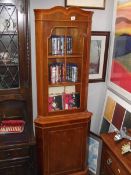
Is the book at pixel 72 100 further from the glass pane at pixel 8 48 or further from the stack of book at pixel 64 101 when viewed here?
the glass pane at pixel 8 48

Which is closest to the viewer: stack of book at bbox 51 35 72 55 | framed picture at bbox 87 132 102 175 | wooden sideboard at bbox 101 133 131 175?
wooden sideboard at bbox 101 133 131 175

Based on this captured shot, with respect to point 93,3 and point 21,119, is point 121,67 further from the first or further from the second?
point 21,119

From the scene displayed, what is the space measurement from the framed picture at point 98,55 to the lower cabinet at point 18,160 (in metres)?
1.19

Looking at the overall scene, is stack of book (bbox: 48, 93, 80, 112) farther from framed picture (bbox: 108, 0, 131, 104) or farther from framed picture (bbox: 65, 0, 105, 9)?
framed picture (bbox: 65, 0, 105, 9)

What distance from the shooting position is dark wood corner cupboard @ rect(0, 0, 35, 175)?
1.94 meters

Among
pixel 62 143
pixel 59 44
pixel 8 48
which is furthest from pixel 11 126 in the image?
pixel 59 44

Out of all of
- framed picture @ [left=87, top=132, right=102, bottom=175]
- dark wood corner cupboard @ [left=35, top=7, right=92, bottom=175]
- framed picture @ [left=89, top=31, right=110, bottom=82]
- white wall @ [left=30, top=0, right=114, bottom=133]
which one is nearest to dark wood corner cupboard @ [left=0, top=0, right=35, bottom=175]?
dark wood corner cupboard @ [left=35, top=7, right=92, bottom=175]

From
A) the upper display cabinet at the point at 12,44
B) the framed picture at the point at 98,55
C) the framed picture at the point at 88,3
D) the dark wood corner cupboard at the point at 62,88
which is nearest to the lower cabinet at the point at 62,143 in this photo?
the dark wood corner cupboard at the point at 62,88

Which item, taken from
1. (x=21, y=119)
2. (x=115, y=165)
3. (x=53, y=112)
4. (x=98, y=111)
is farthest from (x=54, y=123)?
(x=98, y=111)

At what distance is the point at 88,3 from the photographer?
7.95 ft

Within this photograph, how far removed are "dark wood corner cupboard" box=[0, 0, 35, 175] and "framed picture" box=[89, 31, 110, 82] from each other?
3.00 feet

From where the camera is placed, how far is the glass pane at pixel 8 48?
76.2 inches

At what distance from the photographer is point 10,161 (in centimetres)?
212

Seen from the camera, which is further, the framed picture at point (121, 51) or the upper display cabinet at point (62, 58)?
the framed picture at point (121, 51)
